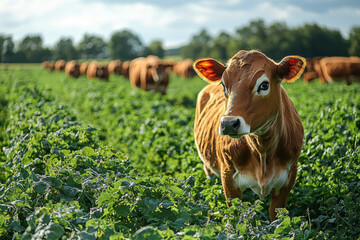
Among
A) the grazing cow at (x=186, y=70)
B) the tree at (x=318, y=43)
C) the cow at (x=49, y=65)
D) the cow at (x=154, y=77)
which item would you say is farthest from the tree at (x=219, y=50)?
the cow at (x=154, y=77)

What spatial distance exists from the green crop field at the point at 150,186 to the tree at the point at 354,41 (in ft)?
207

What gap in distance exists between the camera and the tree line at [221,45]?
72.2 metres

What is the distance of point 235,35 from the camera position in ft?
350

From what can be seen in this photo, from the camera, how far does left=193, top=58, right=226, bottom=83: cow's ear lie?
413 centimetres

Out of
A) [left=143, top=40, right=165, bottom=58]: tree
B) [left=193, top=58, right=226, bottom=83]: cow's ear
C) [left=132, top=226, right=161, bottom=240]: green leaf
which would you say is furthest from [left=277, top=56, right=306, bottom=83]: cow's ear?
[left=143, top=40, right=165, bottom=58]: tree

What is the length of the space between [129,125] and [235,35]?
10169 cm

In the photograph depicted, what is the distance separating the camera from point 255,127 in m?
3.57

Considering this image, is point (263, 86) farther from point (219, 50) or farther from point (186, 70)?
point (219, 50)

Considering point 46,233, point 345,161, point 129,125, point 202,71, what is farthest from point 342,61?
point 46,233

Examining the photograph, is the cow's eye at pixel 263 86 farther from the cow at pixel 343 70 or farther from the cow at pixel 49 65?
the cow at pixel 49 65

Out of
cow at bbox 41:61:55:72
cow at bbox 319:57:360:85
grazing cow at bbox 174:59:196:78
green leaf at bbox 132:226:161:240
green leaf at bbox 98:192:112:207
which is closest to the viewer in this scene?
green leaf at bbox 132:226:161:240

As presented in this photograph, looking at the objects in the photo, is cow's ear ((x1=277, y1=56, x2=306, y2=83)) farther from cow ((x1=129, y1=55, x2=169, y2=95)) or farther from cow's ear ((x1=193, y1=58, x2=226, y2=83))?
cow ((x1=129, y1=55, x2=169, y2=95))

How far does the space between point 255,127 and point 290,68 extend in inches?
29.6

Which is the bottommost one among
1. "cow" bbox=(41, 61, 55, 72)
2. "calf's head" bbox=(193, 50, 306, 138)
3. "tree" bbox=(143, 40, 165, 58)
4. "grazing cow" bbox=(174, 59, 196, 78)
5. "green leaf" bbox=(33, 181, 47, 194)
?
"green leaf" bbox=(33, 181, 47, 194)
